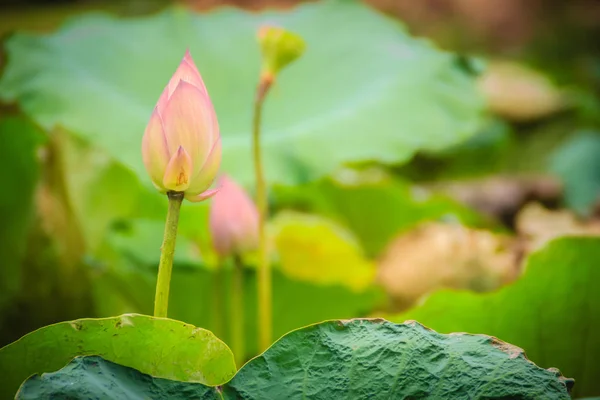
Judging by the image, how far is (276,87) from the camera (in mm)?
971

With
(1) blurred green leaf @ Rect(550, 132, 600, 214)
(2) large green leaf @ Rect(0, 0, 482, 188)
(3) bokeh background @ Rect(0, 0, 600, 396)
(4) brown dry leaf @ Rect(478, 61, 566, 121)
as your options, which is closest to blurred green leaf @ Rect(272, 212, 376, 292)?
(3) bokeh background @ Rect(0, 0, 600, 396)

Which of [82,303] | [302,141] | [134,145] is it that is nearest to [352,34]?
[302,141]

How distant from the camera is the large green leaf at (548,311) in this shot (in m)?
0.65

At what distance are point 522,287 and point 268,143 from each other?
1.36 feet

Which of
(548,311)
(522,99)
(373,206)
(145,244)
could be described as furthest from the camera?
(522,99)

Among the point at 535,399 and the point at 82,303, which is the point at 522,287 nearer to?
the point at 535,399

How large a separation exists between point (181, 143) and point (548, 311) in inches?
18.3

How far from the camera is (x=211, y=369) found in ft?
1.42

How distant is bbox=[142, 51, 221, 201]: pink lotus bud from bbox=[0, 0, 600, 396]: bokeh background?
0.32 metres

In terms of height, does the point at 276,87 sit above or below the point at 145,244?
above

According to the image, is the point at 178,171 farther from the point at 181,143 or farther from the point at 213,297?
the point at 213,297

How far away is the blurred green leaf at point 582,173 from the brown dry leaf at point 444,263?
0.63 meters

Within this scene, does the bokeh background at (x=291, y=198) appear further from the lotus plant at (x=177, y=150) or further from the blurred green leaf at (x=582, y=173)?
the lotus plant at (x=177, y=150)

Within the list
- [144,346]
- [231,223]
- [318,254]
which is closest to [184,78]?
[144,346]
